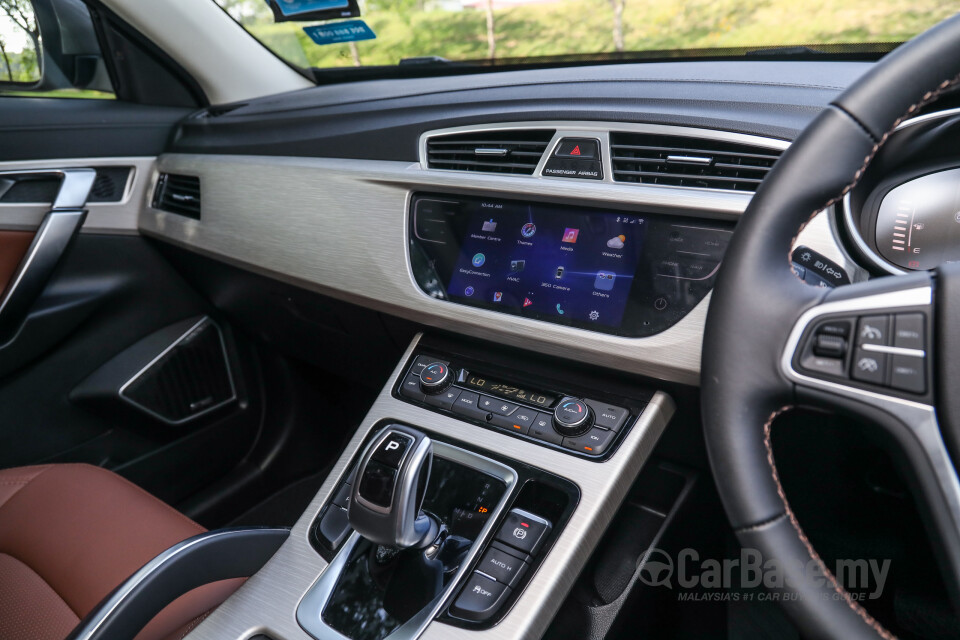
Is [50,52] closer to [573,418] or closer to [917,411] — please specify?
[573,418]

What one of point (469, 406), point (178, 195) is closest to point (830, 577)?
point (469, 406)

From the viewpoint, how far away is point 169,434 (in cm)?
182

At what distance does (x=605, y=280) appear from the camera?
39.1 inches

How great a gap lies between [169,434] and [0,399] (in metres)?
0.37

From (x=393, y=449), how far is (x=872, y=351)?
573 millimetres

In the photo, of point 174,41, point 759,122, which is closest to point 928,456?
point 759,122

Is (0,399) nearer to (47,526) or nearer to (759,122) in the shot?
(47,526)

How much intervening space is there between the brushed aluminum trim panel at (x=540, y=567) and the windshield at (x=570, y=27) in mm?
630

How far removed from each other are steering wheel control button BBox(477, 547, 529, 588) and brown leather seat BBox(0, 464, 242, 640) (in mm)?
402

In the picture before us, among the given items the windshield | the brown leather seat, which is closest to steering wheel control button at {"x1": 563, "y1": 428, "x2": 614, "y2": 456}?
the brown leather seat

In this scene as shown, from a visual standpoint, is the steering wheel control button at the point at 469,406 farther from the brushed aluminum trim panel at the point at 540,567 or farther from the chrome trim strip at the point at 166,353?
the chrome trim strip at the point at 166,353

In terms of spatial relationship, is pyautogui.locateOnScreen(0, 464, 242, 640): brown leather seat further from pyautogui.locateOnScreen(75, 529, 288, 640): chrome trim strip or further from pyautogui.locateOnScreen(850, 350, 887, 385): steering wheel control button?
pyautogui.locateOnScreen(850, 350, 887, 385): steering wheel control button

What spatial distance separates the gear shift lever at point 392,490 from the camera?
3.00 ft

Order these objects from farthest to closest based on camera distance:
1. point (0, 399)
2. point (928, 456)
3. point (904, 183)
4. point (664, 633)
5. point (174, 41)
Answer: point (174, 41)
point (0, 399)
point (664, 633)
point (904, 183)
point (928, 456)
